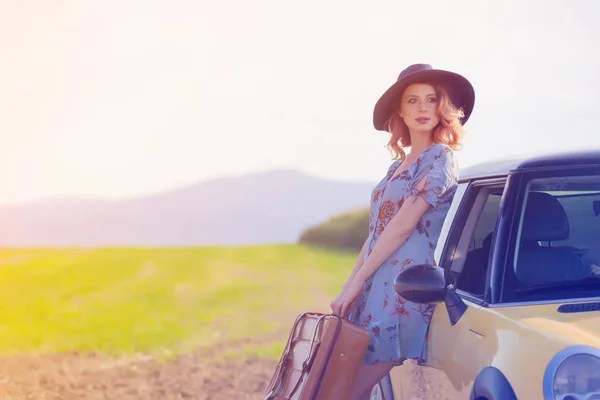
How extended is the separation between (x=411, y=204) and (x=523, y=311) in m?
0.90

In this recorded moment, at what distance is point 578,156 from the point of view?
4.28 metres

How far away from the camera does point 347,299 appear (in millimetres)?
4652

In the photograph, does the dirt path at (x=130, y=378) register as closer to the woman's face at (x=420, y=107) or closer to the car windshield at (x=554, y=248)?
the woman's face at (x=420, y=107)

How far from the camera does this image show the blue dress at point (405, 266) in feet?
14.9

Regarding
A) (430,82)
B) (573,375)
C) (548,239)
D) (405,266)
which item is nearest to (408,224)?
(405,266)

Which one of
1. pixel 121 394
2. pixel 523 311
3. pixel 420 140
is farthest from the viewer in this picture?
pixel 121 394

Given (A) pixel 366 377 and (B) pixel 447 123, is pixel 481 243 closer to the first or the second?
(B) pixel 447 123

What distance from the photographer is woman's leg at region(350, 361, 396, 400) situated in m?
4.50

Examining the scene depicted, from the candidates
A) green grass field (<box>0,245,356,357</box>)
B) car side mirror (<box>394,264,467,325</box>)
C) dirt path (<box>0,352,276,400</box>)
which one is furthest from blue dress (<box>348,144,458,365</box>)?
green grass field (<box>0,245,356,357</box>)

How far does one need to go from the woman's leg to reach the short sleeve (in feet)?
2.62

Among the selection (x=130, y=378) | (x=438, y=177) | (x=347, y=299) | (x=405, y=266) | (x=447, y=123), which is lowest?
(x=130, y=378)

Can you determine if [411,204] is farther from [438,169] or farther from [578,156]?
[578,156]

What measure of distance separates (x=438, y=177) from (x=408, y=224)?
0.26 metres

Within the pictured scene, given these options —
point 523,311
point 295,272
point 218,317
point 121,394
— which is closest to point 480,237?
point 523,311
